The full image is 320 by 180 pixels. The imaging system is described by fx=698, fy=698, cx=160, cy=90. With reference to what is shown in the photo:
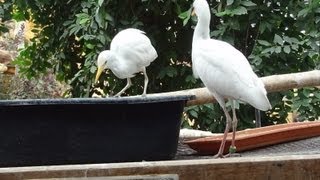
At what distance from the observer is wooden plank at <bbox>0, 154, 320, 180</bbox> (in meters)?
1.44

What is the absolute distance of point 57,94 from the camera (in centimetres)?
728

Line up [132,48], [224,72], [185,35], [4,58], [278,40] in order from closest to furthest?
[224,72], [132,48], [278,40], [185,35], [4,58]

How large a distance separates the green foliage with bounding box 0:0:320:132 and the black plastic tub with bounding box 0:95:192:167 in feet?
6.28

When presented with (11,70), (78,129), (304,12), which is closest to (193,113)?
(304,12)

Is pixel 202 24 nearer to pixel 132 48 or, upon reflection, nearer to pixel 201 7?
pixel 201 7

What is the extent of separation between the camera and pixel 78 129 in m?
1.63

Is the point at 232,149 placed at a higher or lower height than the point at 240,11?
lower

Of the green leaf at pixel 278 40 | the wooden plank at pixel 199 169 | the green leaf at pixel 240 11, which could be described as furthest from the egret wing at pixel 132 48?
the wooden plank at pixel 199 169

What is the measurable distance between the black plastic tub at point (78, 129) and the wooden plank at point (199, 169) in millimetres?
179

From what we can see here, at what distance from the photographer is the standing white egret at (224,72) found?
221cm

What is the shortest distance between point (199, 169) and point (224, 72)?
2.59 feet

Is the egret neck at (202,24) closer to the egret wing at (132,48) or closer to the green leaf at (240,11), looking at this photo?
the egret wing at (132,48)

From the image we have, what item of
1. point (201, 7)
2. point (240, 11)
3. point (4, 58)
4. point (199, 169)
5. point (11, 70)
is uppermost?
point (201, 7)

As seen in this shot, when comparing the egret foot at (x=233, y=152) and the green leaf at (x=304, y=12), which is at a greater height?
the green leaf at (x=304, y=12)
